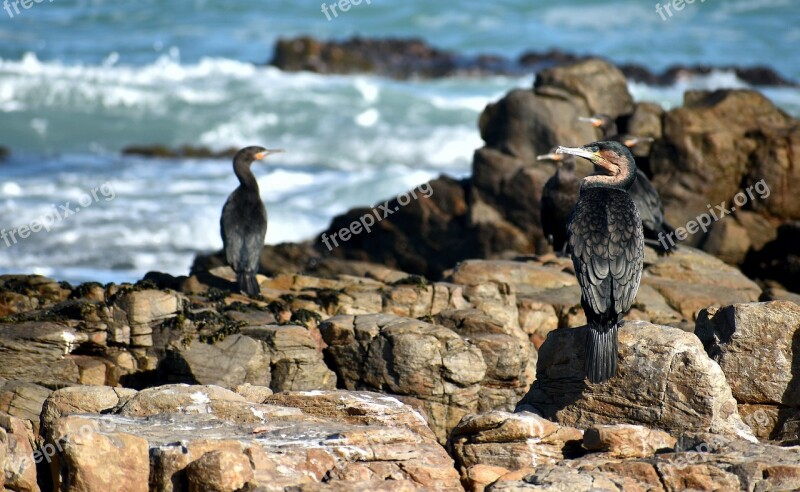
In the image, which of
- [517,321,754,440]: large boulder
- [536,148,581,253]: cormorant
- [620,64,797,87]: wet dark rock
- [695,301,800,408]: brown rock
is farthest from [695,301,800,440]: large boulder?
[620,64,797,87]: wet dark rock

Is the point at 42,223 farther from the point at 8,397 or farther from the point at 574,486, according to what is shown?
the point at 574,486

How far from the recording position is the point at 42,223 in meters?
19.3

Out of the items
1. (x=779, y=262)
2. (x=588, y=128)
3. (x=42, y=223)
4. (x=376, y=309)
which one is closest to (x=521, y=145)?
(x=588, y=128)

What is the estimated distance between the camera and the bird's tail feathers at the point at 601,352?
6.87m

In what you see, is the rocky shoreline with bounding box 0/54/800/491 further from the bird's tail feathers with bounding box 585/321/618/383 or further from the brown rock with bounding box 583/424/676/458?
the bird's tail feathers with bounding box 585/321/618/383

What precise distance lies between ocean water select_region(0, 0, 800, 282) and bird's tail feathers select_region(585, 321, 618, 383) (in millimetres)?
10680

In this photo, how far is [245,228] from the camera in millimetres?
11078

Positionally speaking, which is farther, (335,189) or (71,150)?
(71,150)

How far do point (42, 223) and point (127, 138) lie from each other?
997 cm

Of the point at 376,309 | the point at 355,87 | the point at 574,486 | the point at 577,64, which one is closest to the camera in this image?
the point at 574,486

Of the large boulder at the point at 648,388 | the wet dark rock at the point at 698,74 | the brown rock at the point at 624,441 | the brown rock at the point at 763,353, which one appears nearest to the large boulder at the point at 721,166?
the brown rock at the point at 763,353

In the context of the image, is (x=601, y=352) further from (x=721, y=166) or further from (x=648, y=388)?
(x=721, y=166)

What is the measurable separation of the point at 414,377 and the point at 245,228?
3.28 meters

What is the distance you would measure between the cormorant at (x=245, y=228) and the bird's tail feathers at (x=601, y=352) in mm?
4325
